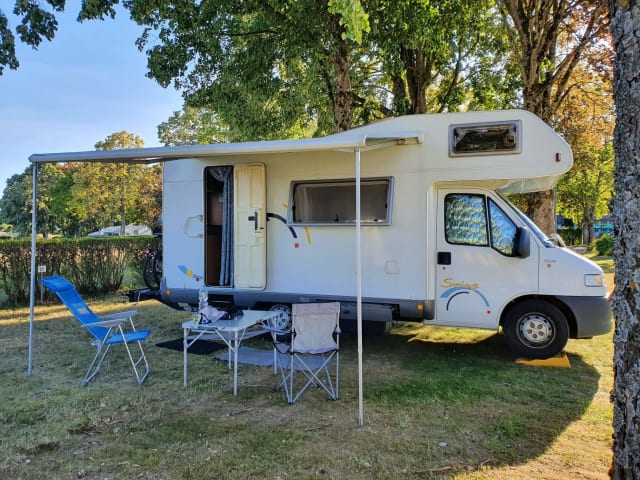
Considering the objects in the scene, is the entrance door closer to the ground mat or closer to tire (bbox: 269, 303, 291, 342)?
tire (bbox: 269, 303, 291, 342)

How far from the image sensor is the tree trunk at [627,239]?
83.4 inches

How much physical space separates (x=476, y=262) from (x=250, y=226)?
9.65 ft

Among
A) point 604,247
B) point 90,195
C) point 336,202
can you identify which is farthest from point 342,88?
point 90,195

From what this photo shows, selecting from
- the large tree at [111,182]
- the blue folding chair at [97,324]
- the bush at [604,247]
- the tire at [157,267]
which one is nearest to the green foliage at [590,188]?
the bush at [604,247]

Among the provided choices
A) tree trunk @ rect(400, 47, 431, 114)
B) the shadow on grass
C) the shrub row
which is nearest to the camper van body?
the shadow on grass

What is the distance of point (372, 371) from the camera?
532 cm

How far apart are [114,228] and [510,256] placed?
51.1 meters

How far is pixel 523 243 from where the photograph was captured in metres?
5.32

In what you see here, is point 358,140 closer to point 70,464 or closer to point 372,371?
point 372,371

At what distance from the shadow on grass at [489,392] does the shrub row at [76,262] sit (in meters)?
6.96

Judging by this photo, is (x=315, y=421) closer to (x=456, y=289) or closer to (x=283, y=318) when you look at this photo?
(x=283, y=318)

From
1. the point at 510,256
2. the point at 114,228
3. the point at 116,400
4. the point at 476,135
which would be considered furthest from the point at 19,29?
the point at 114,228

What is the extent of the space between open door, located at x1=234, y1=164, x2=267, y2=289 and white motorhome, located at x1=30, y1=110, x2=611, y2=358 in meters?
0.01

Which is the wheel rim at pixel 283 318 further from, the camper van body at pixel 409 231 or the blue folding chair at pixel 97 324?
the blue folding chair at pixel 97 324
